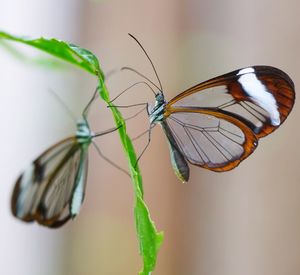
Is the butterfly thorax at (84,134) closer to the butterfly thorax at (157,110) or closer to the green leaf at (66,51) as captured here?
the butterfly thorax at (157,110)

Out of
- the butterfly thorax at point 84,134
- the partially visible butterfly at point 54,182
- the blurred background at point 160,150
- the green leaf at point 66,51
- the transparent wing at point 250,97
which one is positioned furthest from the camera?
the blurred background at point 160,150

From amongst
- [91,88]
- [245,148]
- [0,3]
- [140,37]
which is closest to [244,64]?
[140,37]

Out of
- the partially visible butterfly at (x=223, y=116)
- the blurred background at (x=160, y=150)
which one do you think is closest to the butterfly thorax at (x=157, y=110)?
the partially visible butterfly at (x=223, y=116)

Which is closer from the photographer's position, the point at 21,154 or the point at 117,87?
the point at 117,87

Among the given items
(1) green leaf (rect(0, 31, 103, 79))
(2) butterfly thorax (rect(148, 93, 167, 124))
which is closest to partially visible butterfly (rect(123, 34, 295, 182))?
(2) butterfly thorax (rect(148, 93, 167, 124))

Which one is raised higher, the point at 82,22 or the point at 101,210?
the point at 82,22

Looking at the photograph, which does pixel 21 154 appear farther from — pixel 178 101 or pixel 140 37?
pixel 178 101

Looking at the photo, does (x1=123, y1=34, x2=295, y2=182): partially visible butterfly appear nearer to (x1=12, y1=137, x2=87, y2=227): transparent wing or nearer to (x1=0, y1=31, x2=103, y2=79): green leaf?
(x1=0, y1=31, x2=103, y2=79): green leaf
